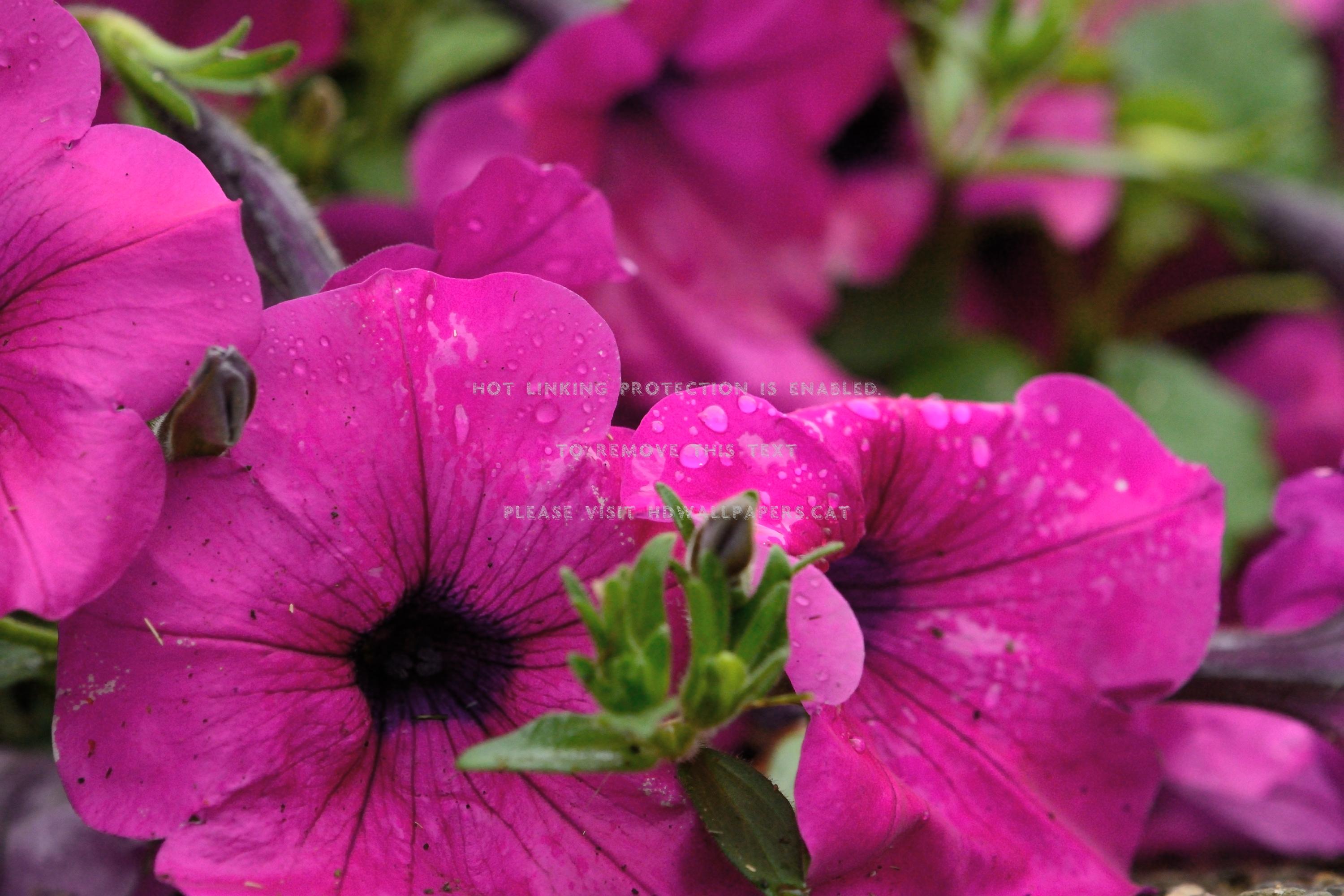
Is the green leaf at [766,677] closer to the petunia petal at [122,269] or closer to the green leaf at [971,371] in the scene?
the petunia petal at [122,269]

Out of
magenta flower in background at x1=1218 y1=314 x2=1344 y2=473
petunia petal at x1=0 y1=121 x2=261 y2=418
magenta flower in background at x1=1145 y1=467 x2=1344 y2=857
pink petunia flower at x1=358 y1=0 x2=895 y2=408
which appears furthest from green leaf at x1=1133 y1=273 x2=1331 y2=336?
petunia petal at x1=0 y1=121 x2=261 y2=418

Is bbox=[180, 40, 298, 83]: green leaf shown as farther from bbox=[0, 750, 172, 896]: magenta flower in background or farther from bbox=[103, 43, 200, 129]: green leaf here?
bbox=[0, 750, 172, 896]: magenta flower in background

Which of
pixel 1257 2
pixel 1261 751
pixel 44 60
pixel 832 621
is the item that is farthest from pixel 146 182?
pixel 1257 2

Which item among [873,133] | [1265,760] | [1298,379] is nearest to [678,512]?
[1265,760]

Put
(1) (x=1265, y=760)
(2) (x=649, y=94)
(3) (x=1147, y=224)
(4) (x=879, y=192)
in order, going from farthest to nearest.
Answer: (3) (x=1147, y=224) → (4) (x=879, y=192) → (2) (x=649, y=94) → (1) (x=1265, y=760)

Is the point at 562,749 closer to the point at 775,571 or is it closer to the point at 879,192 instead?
the point at 775,571

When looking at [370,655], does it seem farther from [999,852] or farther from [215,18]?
[215,18]
